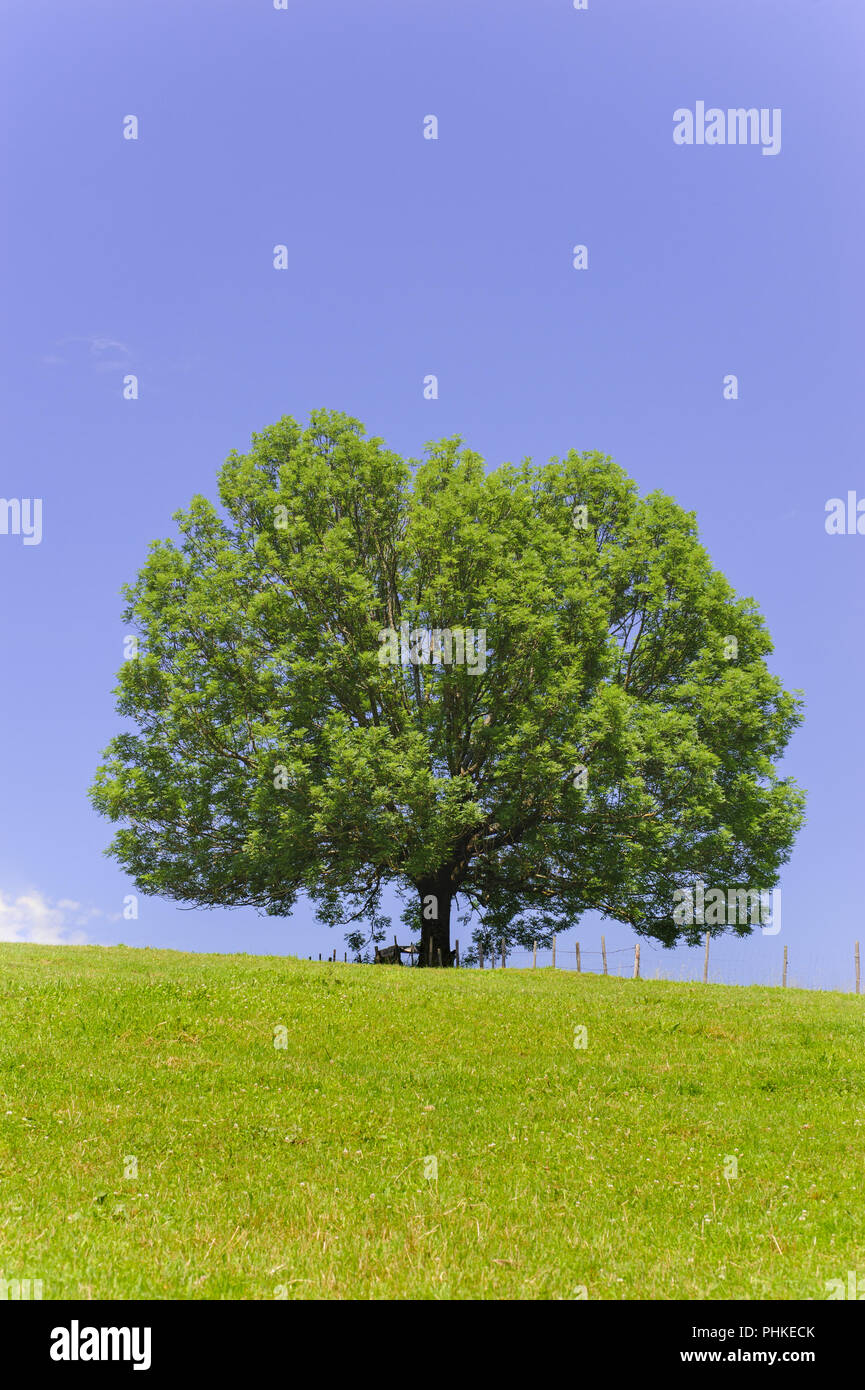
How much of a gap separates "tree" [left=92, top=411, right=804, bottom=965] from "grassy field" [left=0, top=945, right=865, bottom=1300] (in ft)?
26.4

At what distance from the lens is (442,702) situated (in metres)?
33.0

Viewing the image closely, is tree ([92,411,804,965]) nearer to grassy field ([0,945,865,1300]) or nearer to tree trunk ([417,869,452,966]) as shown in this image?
tree trunk ([417,869,452,966])

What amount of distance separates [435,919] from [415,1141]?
67.5 feet

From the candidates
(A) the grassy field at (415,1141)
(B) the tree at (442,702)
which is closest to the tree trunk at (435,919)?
(B) the tree at (442,702)

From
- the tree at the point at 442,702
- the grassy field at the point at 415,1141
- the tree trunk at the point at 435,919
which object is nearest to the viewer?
the grassy field at the point at 415,1141

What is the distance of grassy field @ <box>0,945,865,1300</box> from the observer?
9508mm

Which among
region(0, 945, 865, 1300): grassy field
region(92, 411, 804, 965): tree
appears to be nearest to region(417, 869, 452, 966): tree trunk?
region(92, 411, 804, 965): tree

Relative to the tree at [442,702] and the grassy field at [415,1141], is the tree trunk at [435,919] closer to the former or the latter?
the tree at [442,702]

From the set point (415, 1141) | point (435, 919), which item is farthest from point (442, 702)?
point (415, 1141)

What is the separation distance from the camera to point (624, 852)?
3219 cm

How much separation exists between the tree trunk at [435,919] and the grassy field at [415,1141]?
961cm

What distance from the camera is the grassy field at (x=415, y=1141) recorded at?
951 cm

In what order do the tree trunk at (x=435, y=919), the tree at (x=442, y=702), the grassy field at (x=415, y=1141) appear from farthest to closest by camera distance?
the tree trunk at (x=435, y=919)
the tree at (x=442, y=702)
the grassy field at (x=415, y=1141)
